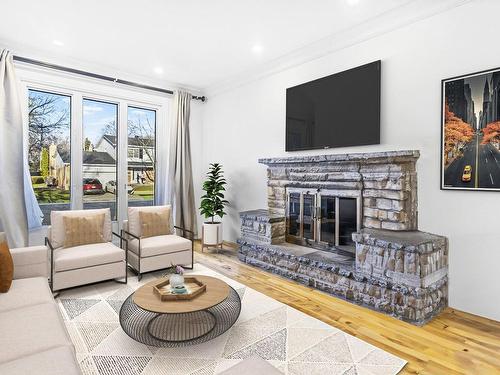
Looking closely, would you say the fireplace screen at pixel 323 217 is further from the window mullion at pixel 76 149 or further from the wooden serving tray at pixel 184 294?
the window mullion at pixel 76 149

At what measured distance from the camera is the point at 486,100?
2.64 metres

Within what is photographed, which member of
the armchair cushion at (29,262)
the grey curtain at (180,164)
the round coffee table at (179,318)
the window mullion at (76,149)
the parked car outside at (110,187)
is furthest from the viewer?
the grey curtain at (180,164)

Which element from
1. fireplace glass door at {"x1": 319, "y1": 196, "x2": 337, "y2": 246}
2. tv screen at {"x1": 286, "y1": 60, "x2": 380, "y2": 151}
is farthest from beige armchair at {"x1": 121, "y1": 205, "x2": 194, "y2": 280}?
tv screen at {"x1": 286, "y1": 60, "x2": 380, "y2": 151}

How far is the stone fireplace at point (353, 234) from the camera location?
2.68 m

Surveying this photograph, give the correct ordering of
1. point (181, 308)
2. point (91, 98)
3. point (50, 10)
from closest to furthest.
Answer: point (181, 308) → point (50, 10) → point (91, 98)

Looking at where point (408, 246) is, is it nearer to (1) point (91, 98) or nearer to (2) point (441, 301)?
(2) point (441, 301)

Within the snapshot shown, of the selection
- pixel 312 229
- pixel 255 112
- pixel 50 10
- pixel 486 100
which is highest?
pixel 50 10

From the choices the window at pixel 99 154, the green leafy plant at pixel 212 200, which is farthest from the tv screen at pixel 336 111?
the window at pixel 99 154

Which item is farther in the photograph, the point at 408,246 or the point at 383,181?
the point at 383,181

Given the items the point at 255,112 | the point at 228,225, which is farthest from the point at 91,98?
the point at 228,225

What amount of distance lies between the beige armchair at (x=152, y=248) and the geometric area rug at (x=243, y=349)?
0.83 metres

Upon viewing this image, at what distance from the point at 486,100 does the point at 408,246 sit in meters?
1.43

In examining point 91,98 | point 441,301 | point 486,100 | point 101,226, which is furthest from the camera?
point 91,98

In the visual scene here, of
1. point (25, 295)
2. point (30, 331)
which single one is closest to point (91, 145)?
point (25, 295)
